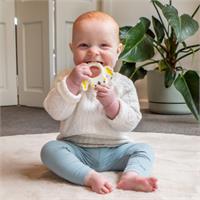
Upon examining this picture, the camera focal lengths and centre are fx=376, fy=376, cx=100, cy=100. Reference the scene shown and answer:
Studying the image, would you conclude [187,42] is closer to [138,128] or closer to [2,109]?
[138,128]

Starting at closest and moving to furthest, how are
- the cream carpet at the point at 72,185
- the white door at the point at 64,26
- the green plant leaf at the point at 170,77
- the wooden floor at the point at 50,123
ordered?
the cream carpet at the point at 72,185
the wooden floor at the point at 50,123
the green plant leaf at the point at 170,77
the white door at the point at 64,26

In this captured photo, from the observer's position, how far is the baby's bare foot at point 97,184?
860 millimetres

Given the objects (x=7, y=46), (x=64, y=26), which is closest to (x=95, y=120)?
(x=64, y=26)

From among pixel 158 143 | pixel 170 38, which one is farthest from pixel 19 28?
pixel 158 143

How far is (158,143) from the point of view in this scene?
1.45 meters

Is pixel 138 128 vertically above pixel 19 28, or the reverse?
pixel 19 28

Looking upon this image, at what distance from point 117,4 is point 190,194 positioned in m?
2.09

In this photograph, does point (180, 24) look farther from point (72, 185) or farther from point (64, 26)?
point (72, 185)

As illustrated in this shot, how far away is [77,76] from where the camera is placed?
0.93 meters

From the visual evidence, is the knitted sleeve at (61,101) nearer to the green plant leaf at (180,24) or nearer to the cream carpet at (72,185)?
the cream carpet at (72,185)

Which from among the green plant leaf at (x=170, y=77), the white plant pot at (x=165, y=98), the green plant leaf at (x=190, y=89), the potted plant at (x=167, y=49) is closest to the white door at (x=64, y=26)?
the potted plant at (x=167, y=49)

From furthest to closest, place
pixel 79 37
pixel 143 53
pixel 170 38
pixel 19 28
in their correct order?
pixel 19 28 → pixel 170 38 → pixel 143 53 → pixel 79 37

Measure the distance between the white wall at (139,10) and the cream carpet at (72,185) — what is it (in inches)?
51.2

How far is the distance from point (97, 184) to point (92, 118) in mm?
209
